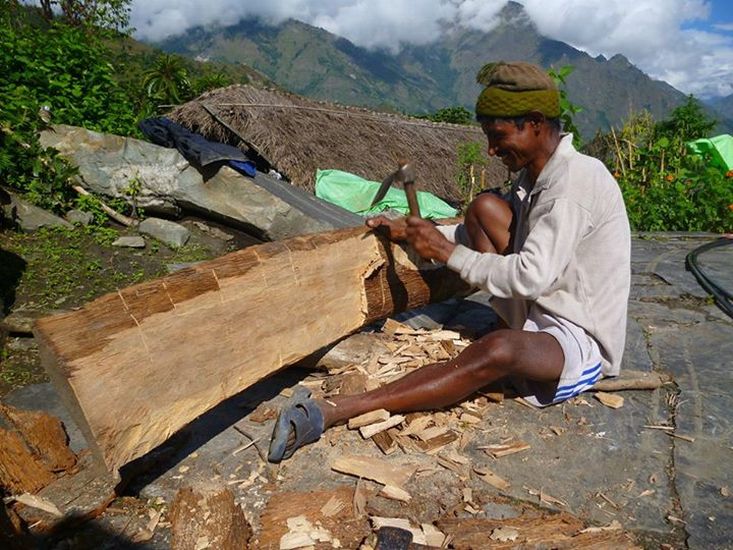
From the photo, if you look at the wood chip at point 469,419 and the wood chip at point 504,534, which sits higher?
the wood chip at point 469,419

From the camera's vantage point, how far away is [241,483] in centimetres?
200

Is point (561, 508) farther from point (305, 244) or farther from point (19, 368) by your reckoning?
point (19, 368)

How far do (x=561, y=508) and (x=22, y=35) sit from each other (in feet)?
26.0

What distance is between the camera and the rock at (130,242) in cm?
535

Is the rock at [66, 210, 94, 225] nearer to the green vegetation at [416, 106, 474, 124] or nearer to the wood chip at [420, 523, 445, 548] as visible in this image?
the wood chip at [420, 523, 445, 548]

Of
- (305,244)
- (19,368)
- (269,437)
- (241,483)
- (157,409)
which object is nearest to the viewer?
(157,409)

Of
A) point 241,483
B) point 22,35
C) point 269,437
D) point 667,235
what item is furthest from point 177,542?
point 22,35

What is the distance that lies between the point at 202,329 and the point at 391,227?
1.18 m

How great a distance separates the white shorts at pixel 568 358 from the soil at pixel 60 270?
2.96m

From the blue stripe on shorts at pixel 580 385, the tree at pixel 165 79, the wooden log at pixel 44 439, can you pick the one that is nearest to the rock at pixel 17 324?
the wooden log at pixel 44 439

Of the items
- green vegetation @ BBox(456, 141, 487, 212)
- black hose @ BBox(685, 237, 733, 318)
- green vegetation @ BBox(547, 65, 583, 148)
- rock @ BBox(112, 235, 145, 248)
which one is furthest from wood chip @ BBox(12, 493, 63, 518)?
green vegetation @ BBox(456, 141, 487, 212)

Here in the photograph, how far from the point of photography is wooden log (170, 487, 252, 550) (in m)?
1.68

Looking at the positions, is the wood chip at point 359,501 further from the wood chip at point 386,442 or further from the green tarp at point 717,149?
the green tarp at point 717,149

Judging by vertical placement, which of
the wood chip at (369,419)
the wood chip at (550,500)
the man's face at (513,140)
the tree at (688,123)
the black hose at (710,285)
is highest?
the tree at (688,123)
